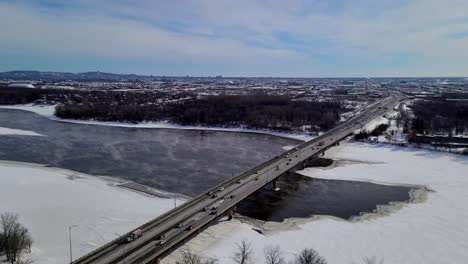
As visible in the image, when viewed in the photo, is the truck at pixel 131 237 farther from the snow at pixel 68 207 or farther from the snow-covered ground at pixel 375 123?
the snow-covered ground at pixel 375 123

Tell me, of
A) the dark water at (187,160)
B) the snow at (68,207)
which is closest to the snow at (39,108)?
the dark water at (187,160)

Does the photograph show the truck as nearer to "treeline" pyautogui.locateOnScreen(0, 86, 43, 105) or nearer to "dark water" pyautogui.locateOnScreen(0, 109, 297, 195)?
"dark water" pyautogui.locateOnScreen(0, 109, 297, 195)

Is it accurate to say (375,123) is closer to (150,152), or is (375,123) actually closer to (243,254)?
(150,152)

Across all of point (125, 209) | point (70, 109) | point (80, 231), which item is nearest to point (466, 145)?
point (125, 209)

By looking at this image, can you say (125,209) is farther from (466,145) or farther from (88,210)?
(466,145)

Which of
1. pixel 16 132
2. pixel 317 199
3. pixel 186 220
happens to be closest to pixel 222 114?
pixel 16 132
